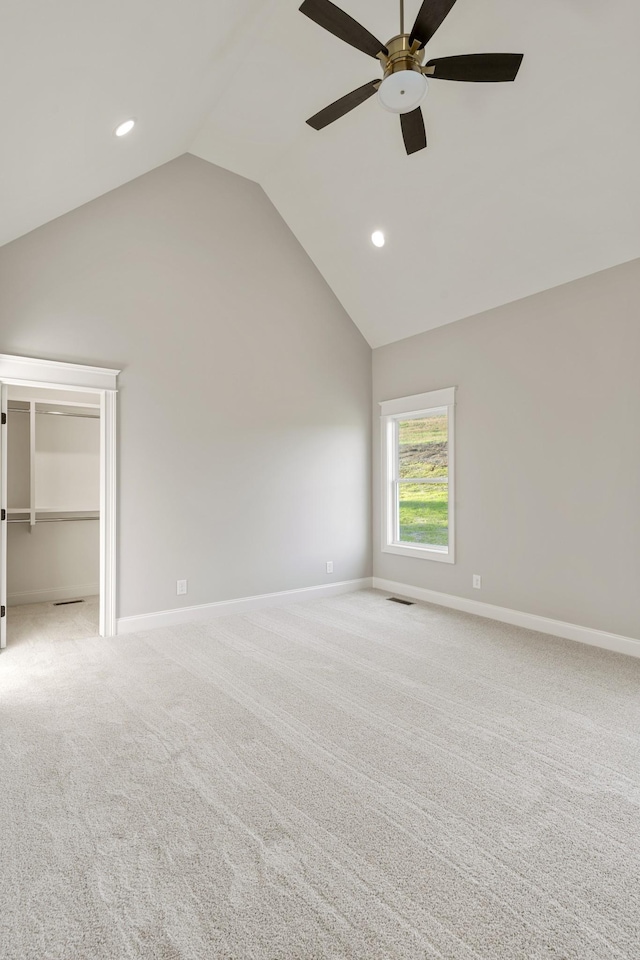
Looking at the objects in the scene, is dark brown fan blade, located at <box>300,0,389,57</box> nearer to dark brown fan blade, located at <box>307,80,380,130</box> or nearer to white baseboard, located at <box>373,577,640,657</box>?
dark brown fan blade, located at <box>307,80,380,130</box>

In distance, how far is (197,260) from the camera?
487 cm

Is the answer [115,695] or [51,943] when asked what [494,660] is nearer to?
[115,695]

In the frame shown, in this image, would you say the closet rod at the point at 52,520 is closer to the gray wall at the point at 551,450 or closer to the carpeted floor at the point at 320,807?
the carpeted floor at the point at 320,807

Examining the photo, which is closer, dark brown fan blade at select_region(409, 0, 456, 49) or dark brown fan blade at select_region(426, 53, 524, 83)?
dark brown fan blade at select_region(409, 0, 456, 49)

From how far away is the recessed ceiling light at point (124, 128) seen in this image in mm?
3288

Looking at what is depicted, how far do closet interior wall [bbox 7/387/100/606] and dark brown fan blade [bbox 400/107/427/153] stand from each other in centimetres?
375

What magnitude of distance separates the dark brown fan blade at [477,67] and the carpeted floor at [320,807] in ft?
10.4

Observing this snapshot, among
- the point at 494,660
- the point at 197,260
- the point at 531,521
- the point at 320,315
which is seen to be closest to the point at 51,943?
the point at 494,660

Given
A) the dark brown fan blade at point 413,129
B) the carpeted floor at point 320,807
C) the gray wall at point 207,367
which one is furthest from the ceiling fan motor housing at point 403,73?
the carpeted floor at point 320,807

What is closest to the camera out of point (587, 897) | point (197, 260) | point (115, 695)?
point (587, 897)

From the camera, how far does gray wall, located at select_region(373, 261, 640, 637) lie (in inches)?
152

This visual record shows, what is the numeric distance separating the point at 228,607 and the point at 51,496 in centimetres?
226

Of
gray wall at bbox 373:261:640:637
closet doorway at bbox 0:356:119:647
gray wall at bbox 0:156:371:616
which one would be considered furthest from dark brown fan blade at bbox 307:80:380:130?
closet doorway at bbox 0:356:119:647

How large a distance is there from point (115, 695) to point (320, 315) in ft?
13.8
